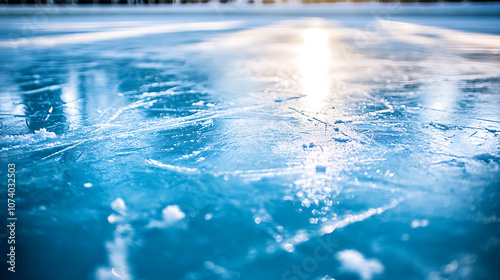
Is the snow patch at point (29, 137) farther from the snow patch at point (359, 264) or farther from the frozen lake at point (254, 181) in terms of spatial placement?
the snow patch at point (359, 264)

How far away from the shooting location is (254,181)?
1.01 m

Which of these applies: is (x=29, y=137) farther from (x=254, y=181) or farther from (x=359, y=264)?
(x=359, y=264)

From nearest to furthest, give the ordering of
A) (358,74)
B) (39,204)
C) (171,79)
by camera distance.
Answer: (39,204) < (171,79) < (358,74)

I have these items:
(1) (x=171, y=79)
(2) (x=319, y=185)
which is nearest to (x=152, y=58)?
(1) (x=171, y=79)

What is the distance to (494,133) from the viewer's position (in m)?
1.38

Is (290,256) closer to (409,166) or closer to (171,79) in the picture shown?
(409,166)

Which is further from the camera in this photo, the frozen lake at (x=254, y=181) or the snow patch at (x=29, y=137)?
the snow patch at (x=29, y=137)

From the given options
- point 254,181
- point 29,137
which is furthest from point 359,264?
point 29,137

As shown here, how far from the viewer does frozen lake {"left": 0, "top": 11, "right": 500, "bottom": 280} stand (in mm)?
719

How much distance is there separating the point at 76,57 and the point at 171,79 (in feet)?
6.46

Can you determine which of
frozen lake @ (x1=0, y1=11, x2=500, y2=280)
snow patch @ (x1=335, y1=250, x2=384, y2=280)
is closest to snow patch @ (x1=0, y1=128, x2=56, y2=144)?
frozen lake @ (x1=0, y1=11, x2=500, y2=280)

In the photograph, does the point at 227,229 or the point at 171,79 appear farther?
the point at 171,79

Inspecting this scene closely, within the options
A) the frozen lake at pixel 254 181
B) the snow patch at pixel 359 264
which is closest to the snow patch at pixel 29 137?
the frozen lake at pixel 254 181

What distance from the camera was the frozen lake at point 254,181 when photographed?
0.72m
